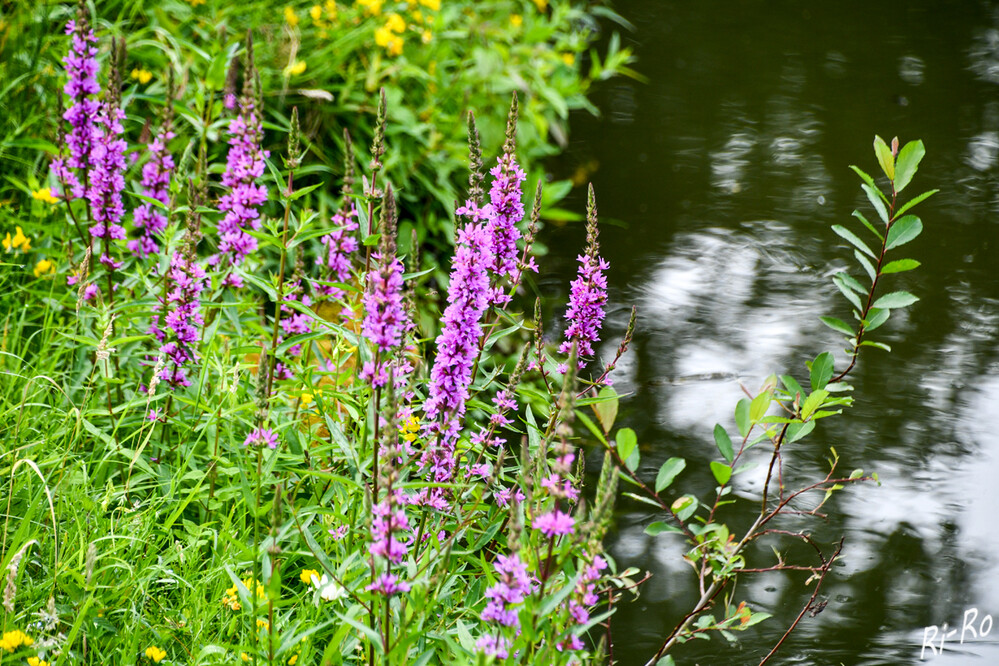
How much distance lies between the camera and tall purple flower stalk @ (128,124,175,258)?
8.18 feet

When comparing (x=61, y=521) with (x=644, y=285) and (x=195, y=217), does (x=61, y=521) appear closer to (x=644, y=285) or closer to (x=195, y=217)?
(x=195, y=217)

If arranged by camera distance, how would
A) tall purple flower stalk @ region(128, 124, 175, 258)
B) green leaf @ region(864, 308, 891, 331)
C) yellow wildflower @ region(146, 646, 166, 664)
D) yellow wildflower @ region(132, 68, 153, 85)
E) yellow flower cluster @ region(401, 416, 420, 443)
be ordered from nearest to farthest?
1. yellow wildflower @ region(146, 646, 166, 664)
2. green leaf @ region(864, 308, 891, 331)
3. yellow flower cluster @ region(401, 416, 420, 443)
4. tall purple flower stalk @ region(128, 124, 175, 258)
5. yellow wildflower @ region(132, 68, 153, 85)

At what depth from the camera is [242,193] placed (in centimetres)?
229

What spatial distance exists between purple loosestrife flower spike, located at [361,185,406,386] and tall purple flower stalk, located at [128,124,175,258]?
1.24 metres

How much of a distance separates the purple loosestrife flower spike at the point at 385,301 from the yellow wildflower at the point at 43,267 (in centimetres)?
162

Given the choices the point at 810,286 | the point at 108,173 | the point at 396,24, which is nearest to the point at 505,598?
the point at 108,173

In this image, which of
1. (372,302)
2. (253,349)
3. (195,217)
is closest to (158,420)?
(253,349)

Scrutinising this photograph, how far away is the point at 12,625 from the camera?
5.74 ft

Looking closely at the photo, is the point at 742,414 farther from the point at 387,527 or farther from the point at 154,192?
the point at 154,192

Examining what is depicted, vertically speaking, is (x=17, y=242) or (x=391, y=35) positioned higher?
(x=391, y=35)

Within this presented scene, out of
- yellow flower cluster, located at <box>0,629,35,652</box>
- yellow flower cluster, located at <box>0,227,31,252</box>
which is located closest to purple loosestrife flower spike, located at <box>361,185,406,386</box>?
yellow flower cluster, located at <box>0,629,35,652</box>

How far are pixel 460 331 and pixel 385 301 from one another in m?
0.21

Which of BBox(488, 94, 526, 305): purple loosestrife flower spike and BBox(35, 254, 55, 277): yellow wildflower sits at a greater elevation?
BBox(488, 94, 526, 305): purple loosestrife flower spike

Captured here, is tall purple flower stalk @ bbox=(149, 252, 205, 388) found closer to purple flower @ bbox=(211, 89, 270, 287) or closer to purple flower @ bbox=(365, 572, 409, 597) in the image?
purple flower @ bbox=(211, 89, 270, 287)
